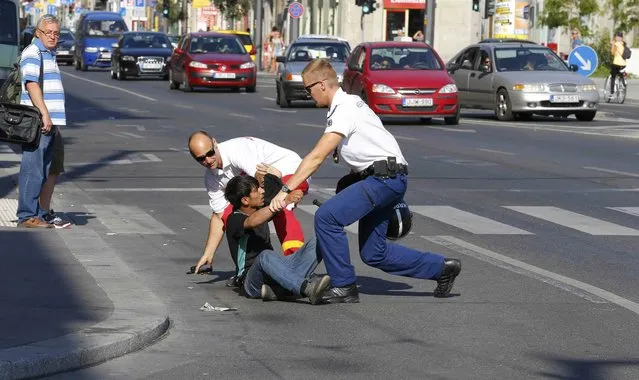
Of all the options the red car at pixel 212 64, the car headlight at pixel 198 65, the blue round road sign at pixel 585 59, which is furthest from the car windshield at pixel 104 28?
the blue round road sign at pixel 585 59

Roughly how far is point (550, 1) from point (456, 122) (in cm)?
2833

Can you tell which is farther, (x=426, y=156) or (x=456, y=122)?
(x=456, y=122)

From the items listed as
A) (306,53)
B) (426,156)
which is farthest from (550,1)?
(426,156)

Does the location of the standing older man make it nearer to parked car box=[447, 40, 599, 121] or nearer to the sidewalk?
the sidewalk

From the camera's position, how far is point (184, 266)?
35.0ft

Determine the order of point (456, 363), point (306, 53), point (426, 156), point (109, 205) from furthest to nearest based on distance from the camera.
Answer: point (306, 53), point (426, 156), point (109, 205), point (456, 363)

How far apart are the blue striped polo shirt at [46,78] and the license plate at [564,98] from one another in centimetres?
1863

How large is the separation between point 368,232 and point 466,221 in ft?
14.7

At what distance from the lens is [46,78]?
496 inches

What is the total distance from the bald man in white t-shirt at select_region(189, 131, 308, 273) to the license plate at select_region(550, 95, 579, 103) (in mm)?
21021

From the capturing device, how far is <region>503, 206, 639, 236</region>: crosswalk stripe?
13.0 metres

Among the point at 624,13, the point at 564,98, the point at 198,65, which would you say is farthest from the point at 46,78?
the point at 624,13

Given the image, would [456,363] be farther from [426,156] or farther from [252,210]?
[426,156]

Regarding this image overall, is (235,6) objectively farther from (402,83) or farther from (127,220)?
(127,220)
